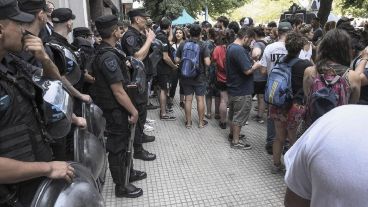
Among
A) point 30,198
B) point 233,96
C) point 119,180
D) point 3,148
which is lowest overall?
point 119,180

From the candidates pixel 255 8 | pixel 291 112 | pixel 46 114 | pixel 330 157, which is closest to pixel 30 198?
pixel 46 114

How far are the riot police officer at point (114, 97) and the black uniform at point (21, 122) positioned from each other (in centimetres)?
146

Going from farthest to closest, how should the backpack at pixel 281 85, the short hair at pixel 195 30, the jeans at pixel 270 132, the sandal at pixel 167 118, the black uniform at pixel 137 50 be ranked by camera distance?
the sandal at pixel 167 118
the short hair at pixel 195 30
the jeans at pixel 270 132
the black uniform at pixel 137 50
the backpack at pixel 281 85

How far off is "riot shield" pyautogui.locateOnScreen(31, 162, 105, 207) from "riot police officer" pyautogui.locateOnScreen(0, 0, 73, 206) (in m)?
0.05

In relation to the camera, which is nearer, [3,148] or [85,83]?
[3,148]

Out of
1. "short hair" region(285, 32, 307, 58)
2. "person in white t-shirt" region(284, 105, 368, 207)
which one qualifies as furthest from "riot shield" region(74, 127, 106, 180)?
"short hair" region(285, 32, 307, 58)

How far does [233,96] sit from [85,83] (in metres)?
2.20

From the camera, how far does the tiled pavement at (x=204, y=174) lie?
3812mm

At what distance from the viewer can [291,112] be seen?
4004mm

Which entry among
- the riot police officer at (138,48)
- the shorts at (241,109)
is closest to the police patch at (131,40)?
the riot police officer at (138,48)

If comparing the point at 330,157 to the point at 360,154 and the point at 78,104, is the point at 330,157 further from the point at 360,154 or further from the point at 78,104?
the point at 78,104

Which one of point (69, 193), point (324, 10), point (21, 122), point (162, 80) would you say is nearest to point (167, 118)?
point (162, 80)

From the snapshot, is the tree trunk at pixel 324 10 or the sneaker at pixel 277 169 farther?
the tree trunk at pixel 324 10

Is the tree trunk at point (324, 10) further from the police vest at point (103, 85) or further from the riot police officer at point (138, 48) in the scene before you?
the police vest at point (103, 85)
